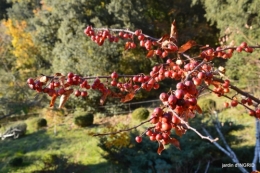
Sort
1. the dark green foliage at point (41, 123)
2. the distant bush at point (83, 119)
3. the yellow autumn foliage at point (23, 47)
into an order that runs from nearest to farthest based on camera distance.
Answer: the distant bush at point (83, 119), the dark green foliage at point (41, 123), the yellow autumn foliage at point (23, 47)

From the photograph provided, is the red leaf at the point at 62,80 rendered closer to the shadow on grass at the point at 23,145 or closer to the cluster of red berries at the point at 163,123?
the cluster of red berries at the point at 163,123

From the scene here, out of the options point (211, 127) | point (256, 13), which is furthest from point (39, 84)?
point (256, 13)

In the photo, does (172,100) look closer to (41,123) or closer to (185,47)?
(185,47)

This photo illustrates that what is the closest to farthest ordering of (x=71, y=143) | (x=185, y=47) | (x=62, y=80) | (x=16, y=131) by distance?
1. (x=185, y=47)
2. (x=62, y=80)
3. (x=71, y=143)
4. (x=16, y=131)

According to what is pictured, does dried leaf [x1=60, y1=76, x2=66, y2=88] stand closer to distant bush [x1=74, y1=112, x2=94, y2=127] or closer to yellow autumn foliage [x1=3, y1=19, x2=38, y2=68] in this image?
distant bush [x1=74, y1=112, x2=94, y2=127]

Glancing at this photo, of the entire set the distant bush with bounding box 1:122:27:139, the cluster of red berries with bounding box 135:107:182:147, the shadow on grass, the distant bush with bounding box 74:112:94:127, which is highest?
the cluster of red berries with bounding box 135:107:182:147

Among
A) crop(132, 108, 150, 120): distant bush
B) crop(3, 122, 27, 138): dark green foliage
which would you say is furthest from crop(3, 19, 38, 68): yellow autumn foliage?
crop(132, 108, 150, 120): distant bush

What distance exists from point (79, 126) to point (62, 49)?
3.68 metres

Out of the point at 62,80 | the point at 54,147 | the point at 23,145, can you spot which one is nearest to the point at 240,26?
the point at 54,147

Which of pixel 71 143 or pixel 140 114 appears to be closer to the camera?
pixel 71 143

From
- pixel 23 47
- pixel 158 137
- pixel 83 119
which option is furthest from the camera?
pixel 23 47

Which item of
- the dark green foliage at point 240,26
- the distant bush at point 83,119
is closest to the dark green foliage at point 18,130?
the distant bush at point 83,119

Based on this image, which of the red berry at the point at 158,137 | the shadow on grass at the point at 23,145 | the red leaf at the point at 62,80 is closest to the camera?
the red berry at the point at 158,137

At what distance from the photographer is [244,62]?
10.3 metres
